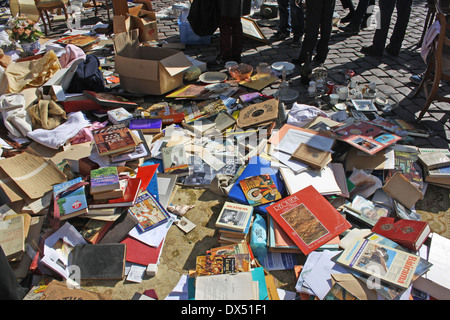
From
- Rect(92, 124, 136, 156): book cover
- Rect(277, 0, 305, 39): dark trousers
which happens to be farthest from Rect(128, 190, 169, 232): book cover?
Rect(277, 0, 305, 39): dark trousers

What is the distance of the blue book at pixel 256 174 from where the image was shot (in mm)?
2820

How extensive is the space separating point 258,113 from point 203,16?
2.53 meters

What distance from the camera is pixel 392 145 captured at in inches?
127

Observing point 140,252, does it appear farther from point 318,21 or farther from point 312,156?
point 318,21

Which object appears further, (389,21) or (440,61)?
(389,21)

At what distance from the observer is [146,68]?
4199 mm

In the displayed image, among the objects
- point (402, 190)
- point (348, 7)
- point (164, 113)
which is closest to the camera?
point (402, 190)

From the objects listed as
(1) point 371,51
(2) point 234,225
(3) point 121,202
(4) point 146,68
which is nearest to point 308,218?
(2) point 234,225

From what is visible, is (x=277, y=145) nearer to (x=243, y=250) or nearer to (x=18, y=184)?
(x=243, y=250)

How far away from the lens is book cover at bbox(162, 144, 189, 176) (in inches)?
126

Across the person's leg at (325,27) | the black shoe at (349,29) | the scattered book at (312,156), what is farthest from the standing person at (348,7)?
the scattered book at (312,156)

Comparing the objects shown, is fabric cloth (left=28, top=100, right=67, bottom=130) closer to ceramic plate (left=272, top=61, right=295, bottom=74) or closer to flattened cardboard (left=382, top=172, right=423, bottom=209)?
ceramic plate (left=272, top=61, right=295, bottom=74)

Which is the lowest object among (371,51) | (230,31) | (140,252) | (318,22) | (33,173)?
(140,252)

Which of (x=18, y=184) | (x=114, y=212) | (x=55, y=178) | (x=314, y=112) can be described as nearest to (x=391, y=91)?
(x=314, y=112)
